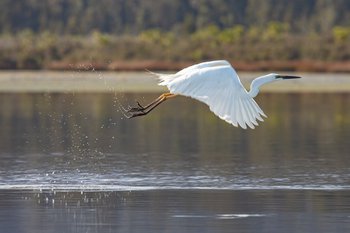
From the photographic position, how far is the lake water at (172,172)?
13195mm

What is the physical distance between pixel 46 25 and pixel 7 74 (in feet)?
86.9

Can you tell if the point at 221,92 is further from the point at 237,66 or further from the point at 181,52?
the point at 181,52

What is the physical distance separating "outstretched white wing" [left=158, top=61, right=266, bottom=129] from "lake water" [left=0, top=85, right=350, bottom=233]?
3.62 ft

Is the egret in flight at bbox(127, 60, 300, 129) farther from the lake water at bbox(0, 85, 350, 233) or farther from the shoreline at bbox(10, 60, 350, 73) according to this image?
the shoreline at bbox(10, 60, 350, 73)

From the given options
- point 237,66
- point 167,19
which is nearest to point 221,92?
point 237,66

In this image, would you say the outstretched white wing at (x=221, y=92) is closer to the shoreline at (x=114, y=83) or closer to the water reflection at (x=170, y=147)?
the water reflection at (x=170, y=147)

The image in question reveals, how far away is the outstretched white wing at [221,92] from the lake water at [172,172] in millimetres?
1104

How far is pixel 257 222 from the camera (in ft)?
42.2

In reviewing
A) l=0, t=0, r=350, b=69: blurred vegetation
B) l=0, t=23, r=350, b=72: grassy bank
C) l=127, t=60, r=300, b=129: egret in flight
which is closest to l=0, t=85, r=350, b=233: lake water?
l=127, t=60, r=300, b=129: egret in flight

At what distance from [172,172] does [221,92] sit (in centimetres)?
489

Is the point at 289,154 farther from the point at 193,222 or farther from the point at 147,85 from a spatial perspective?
the point at 147,85

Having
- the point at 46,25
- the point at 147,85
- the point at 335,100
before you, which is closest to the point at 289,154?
the point at 335,100

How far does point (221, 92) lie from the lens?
1270 cm

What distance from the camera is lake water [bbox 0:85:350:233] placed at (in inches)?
520
